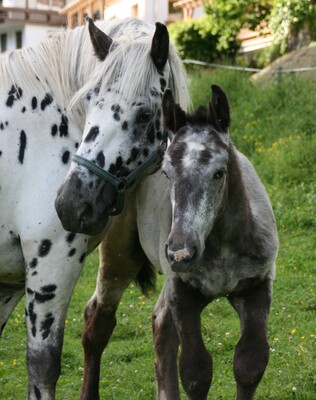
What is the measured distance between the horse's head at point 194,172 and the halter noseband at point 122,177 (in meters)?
0.23

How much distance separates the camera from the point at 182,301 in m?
4.27

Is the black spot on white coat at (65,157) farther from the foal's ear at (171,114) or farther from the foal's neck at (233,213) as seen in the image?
the foal's neck at (233,213)

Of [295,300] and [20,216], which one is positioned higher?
[20,216]

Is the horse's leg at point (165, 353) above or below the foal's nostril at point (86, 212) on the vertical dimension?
below

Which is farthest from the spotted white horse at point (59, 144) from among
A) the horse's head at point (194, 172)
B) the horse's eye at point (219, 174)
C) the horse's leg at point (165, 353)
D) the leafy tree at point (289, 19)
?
the leafy tree at point (289, 19)

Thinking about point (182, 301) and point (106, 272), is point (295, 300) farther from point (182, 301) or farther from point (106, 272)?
point (182, 301)

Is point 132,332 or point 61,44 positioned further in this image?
point 132,332

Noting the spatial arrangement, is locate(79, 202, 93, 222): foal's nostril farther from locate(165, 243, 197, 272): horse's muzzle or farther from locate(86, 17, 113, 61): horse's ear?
locate(86, 17, 113, 61): horse's ear

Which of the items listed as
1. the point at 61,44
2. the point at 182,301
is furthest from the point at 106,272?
the point at 61,44

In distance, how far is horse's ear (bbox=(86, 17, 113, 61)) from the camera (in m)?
4.27

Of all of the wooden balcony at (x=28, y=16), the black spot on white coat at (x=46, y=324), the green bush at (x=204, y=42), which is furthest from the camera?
the wooden balcony at (x=28, y=16)

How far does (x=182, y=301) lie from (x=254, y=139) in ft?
24.1

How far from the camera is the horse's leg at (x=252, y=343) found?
403 cm

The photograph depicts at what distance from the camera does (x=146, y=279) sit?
5.52 metres
